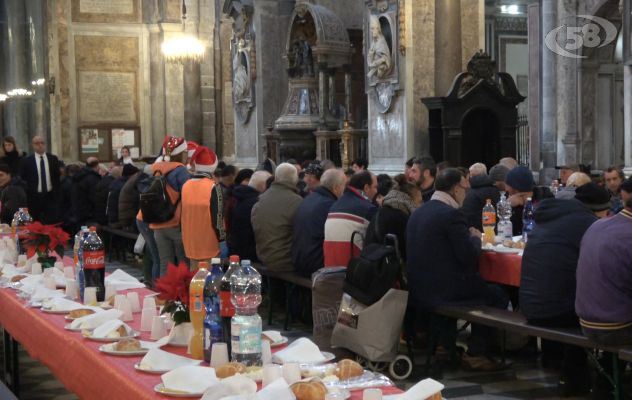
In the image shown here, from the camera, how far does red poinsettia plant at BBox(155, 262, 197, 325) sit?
4.25m

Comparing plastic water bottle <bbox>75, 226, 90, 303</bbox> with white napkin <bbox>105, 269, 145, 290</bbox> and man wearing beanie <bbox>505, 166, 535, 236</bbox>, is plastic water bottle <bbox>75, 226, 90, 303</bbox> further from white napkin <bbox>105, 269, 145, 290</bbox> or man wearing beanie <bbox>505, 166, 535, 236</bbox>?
man wearing beanie <bbox>505, 166, 535, 236</bbox>

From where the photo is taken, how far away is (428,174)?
9.03 m

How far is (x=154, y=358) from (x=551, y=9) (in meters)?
13.8

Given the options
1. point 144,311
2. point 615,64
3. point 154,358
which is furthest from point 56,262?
point 615,64

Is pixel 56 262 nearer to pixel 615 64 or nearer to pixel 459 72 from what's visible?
pixel 459 72

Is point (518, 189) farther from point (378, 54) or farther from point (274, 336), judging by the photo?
point (378, 54)

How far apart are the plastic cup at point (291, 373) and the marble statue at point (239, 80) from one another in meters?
16.8

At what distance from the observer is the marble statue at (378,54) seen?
14328 mm

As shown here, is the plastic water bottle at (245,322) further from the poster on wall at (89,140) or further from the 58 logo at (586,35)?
the poster on wall at (89,140)

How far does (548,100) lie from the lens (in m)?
17.1

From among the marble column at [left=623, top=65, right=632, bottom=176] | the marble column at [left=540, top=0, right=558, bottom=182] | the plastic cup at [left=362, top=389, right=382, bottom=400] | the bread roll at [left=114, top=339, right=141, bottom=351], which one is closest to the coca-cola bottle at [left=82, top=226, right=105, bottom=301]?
the bread roll at [left=114, top=339, right=141, bottom=351]

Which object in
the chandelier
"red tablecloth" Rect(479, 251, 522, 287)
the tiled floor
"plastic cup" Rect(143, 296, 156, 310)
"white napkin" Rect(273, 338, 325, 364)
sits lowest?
the tiled floor

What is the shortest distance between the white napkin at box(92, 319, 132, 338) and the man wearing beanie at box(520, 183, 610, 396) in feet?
8.84

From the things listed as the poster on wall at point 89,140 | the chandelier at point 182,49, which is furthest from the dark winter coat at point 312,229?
the poster on wall at point 89,140
